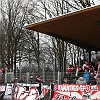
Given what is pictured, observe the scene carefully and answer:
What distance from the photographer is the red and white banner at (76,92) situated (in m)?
11.6

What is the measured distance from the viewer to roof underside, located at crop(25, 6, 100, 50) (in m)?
13.6

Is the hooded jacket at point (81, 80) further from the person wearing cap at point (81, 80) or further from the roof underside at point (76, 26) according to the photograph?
the roof underside at point (76, 26)

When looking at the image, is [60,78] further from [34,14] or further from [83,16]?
[34,14]

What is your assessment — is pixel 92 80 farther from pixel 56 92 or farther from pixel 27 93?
pixel 27 93

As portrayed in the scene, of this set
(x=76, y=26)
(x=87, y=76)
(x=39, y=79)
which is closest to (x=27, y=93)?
(x=39, y=79)

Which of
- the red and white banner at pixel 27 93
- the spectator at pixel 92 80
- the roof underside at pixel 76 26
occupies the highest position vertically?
the roof underside at pixel 76 26

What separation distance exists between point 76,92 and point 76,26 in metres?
5.48

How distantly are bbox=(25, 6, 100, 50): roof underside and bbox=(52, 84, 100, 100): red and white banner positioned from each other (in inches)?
152

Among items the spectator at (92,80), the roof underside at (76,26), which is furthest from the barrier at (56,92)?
the roof underside at (76,26)

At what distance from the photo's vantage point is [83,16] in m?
13.8

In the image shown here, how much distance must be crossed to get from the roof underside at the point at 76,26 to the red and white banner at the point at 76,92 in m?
3.87

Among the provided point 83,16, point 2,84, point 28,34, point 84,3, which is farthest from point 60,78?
point 28,34

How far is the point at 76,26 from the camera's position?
16.3 metres

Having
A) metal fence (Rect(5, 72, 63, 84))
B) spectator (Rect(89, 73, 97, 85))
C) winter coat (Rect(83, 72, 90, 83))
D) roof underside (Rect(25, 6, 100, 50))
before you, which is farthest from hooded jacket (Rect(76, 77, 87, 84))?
roof underside (Rect(25, 6, 100, 50))
